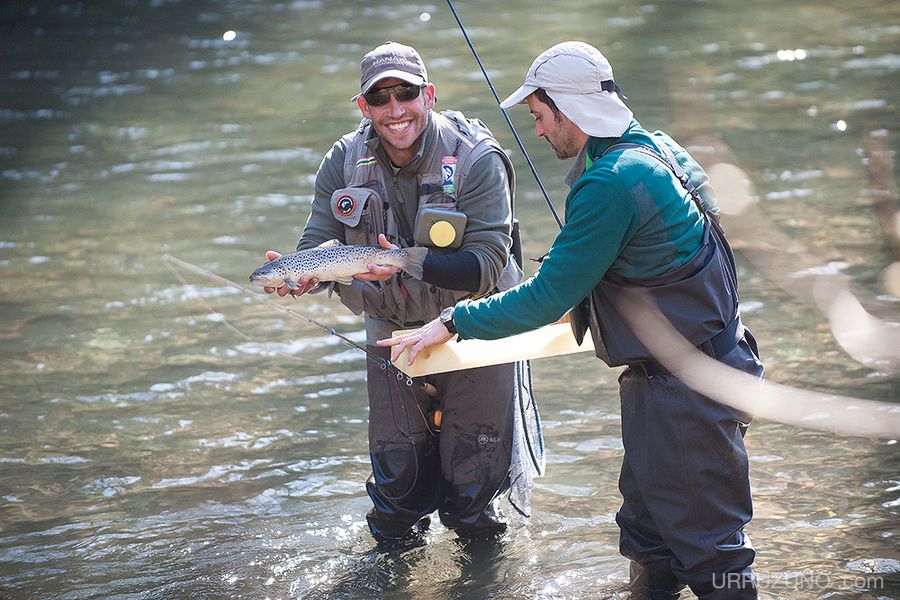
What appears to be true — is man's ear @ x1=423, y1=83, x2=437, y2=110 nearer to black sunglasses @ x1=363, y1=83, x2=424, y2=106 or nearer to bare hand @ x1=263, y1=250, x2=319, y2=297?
black sunglasses @ x1=363, y1=83, x2=424, y2=106

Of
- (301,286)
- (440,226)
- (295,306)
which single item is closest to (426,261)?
(440,226)

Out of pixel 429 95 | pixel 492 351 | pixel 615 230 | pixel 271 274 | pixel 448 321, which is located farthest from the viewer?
pixel 429 95

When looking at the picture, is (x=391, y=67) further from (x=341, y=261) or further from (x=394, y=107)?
(x=341, y=261)

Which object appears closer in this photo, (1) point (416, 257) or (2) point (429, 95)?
(1) point (416, 257)

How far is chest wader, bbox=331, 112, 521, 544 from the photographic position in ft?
14.0

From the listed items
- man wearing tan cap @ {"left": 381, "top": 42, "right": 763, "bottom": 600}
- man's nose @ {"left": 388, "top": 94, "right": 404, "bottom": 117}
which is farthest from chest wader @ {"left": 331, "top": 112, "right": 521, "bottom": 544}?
man wearing tan cap @ {"left": 381, "top": 42, "right": 763, "bottom": 600}

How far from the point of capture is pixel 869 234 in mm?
8406

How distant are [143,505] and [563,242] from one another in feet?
10.3

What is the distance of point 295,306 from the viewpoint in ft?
26.9

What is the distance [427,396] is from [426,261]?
2.31ft

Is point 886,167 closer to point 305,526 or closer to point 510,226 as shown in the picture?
point 510,226

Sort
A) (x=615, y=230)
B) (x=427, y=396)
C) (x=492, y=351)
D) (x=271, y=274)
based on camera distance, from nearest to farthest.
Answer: (x=615, y=230) → (x=492, y=351) → (x=271, y=274) → (x=427, y=396)

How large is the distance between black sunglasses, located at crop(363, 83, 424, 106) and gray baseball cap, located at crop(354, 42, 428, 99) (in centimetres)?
3

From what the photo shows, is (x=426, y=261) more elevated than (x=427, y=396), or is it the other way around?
(x=426, y=261)
